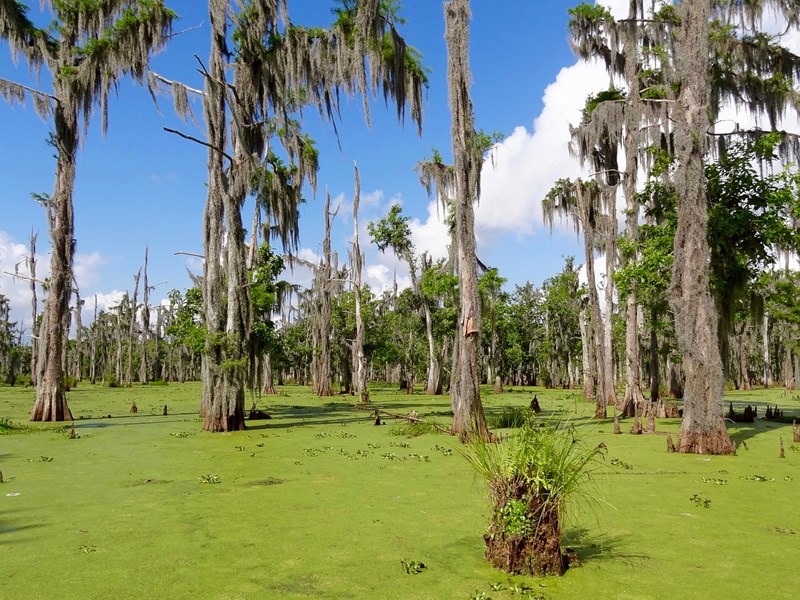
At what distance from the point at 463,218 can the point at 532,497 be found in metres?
9.35

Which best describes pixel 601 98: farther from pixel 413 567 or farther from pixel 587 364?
pixel 413 567

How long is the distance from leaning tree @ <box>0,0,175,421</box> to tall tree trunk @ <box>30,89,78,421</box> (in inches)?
1.0

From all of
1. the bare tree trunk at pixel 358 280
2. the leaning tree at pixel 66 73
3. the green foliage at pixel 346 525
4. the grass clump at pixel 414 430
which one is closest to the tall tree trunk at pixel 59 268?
the leaning tree at pixel 66 73

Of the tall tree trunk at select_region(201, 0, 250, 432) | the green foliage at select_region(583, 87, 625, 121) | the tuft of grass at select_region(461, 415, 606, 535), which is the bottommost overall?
the tuft of grass at select_region(461, 415, 606, 535)

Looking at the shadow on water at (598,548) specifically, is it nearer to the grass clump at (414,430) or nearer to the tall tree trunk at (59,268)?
the grass clump at (414,430)

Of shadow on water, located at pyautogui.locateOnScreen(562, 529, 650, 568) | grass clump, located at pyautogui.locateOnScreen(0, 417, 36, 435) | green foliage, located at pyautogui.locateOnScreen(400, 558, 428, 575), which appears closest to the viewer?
green foliage, located at pyautogui.locateOnScreen(400, 558, 428, 575)

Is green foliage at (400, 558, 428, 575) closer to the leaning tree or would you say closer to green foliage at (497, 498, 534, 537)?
green foliage at (497, 498, 534, 537)

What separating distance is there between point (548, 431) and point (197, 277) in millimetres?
23745

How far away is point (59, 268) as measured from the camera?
17.3 metres

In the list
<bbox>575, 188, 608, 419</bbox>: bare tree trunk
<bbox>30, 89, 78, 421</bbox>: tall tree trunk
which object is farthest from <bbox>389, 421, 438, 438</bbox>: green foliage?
<bbox>30, 89, 78, 421</bbox>: tall tree trunk

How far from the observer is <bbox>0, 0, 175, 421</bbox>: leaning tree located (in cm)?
1652

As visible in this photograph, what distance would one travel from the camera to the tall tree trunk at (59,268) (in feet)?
55.6

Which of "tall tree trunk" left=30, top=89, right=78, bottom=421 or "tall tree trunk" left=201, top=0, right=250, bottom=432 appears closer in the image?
"tall tree trunk" left=201, top=0, right=250, bottom=432

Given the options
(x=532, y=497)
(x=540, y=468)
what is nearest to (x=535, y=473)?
(x=540, y=468)
